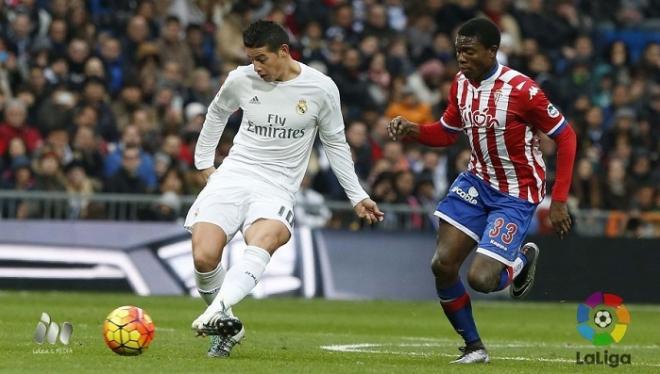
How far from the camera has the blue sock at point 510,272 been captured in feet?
37.0

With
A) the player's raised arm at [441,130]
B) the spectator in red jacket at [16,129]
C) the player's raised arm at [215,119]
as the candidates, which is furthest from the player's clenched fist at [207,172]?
the spectator in red jacket at [16,129]

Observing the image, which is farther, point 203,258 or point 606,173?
point 606,173

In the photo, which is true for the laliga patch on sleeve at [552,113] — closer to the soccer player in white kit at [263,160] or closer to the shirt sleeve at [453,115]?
the shirt sleeve at [453,115]

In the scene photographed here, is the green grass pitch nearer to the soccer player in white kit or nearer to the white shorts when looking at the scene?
the soccer player in white kit

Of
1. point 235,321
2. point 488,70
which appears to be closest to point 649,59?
point 488,70

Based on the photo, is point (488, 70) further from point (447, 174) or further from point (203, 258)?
point (447, 174)

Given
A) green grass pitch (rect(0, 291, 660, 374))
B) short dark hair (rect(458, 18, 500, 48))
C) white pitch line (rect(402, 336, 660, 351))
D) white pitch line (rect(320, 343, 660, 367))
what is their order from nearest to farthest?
1. green grass pitch (rect(0, 291, 660, 374))
2. short dark hair (rect(458, 18, 500, 48))
3. white pitch line (rect(320, 343, 660, 367))
4. white pitch line (rect(402, 336, 660, 351))

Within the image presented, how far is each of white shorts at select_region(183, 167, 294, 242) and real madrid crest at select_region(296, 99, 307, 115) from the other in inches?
22.7

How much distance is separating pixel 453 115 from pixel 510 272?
1318mm

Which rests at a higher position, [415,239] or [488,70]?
[488,70]

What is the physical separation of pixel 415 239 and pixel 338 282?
49.4 inches

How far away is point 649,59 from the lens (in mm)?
28156

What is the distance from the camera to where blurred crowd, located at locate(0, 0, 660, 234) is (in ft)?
71.4

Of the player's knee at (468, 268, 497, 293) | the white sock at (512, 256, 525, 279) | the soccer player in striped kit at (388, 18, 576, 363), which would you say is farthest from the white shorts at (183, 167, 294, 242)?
the white sock at (512, 256, 525, 279)
